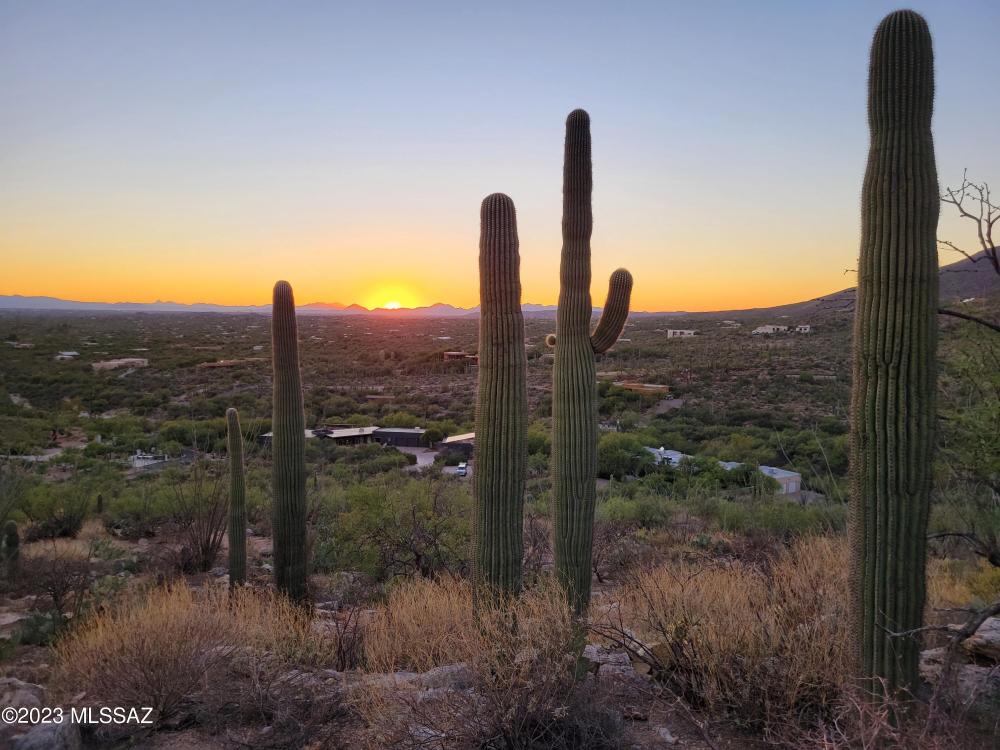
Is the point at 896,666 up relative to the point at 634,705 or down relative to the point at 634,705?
up

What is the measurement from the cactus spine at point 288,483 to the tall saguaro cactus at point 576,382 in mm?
3555

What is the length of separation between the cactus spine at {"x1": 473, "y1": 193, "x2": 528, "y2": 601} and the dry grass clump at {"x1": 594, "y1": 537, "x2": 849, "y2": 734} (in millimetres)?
1329

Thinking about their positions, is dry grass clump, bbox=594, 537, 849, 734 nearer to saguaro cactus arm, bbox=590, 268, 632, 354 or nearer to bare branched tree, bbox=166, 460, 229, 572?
saguaro cactus arm, bbox=590, 268, 632, 354

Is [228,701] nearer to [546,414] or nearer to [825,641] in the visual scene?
[825,641]

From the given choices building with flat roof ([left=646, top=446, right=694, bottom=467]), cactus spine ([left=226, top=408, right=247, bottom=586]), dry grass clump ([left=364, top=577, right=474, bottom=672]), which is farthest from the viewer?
building with flat roof ([left=646, top=446, right=694, bottom=467])

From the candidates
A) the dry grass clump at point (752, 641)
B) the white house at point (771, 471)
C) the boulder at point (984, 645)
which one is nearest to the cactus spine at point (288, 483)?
the dry grass clump at point (752, 641)

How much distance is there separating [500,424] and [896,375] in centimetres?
350

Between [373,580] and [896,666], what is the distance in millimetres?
7812

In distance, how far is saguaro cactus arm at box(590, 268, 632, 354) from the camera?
7.81 metres

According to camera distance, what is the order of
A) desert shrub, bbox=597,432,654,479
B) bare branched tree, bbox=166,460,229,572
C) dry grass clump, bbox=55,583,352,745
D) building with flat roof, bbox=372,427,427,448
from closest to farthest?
dry grass clump, bbox=55,583,352,745, bare branched tree, bbox=166,460,229,572, desert shrub, bbox=597,432,654,479, building with flat roof, bbox=372,427,427,448

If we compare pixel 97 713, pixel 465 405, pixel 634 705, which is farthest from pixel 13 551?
pixel 465 405

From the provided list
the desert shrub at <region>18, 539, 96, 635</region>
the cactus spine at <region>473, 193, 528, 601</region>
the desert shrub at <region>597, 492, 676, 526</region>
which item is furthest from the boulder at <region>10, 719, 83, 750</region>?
the desert shrub at <region>597, 492, 676, 526</region>

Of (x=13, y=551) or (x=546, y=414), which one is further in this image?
(x=546, y=414)

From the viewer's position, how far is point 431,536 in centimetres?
1119
